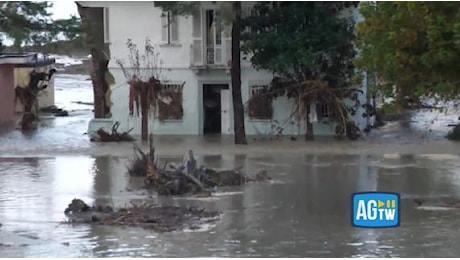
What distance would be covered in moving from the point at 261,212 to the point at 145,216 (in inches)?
89.2

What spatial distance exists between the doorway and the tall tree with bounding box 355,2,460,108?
19094mm

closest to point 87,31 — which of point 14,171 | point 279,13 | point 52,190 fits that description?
point 52,190

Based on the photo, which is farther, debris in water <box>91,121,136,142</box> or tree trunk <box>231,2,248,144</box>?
debris in water <box>91,121,136,142</box>

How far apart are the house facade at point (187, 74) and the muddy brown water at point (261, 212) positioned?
28.8ft

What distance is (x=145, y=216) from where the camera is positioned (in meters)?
14.8

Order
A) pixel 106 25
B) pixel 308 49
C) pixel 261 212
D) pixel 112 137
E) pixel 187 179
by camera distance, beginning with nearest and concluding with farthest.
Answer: pixel 261 212
pixel 187 179
pixel 308 49
pixel 112 137
pixel 106 25

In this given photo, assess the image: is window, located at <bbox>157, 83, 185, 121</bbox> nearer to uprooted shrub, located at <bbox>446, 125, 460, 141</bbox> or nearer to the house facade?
the house facade

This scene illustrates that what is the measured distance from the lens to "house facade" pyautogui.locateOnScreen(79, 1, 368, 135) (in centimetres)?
3397

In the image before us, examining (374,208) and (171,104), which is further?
(171,104)

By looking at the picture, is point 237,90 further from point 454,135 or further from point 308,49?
point 454,135

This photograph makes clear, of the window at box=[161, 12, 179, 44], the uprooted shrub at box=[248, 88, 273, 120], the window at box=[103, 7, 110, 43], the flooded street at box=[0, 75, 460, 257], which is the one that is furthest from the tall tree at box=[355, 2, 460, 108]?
the window at box=[103, 7, 110, 43]

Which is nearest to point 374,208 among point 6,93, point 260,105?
point 260,105

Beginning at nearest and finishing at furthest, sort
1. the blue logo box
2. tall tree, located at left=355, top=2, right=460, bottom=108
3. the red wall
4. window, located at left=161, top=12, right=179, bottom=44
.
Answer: the blue logo box, tall tree, located at left=355, top=2, right=460, bottom=108, window, located at left=161, top=12, right=179, bottom=44, the red wall

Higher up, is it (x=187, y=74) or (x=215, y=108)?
(x=187, y=74)
